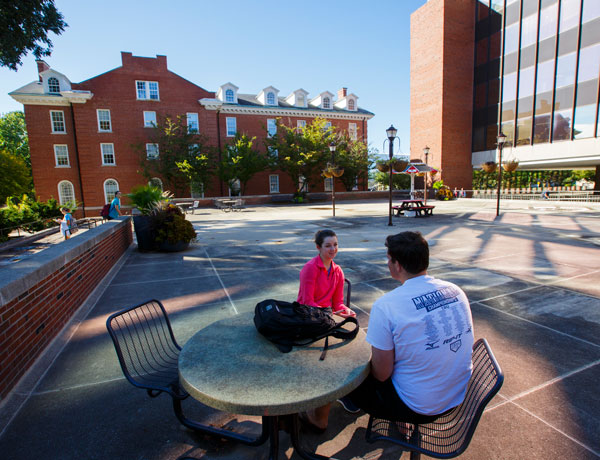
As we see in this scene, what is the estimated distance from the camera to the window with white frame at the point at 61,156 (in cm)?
2943

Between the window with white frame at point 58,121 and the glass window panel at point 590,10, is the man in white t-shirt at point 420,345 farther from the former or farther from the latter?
the window with white frame at point 58,121

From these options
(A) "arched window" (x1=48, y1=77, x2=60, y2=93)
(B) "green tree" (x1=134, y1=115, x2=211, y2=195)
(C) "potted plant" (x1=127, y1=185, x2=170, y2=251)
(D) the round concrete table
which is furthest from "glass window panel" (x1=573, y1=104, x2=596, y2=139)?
(A) "arched window" (x1=48, y1=77, x2=60, y2=93)

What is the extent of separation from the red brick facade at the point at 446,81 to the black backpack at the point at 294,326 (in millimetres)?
33583

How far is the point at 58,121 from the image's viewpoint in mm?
29219

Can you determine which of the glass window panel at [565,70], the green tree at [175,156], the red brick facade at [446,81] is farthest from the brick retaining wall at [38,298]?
the glass window panel at [565,70]

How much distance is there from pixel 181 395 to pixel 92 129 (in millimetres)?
34216

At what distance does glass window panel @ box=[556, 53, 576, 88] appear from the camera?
25.0 meters

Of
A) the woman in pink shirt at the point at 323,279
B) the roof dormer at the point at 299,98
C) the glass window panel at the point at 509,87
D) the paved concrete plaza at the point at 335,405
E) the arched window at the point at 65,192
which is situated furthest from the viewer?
the roof dormer at the point at 299,98

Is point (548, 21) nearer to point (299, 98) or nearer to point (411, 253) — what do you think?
point (299, 98)

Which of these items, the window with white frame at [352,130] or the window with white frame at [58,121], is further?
the window with white frame at [352,130]

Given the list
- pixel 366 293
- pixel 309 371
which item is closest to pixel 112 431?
pixel 309 371

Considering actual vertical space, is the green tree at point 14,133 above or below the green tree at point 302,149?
above

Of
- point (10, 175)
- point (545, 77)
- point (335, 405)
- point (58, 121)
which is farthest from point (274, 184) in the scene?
point (335, 405)

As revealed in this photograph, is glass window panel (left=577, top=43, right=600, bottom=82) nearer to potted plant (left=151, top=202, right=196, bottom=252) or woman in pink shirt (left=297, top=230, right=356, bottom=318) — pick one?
potted plant (left=151, top=202, right=196, bottom=252)
